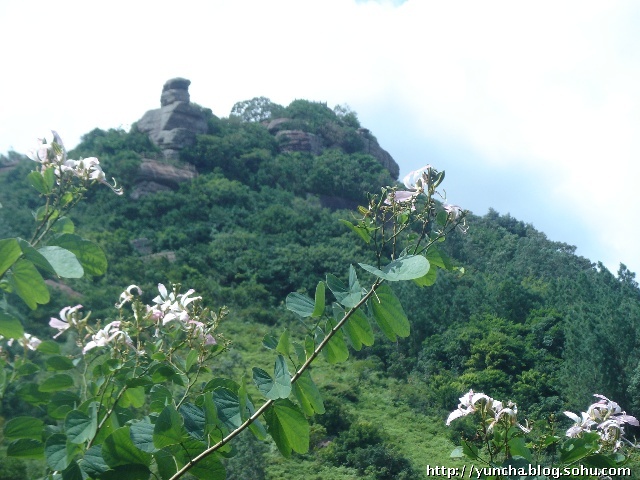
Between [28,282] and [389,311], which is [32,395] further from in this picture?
[389,311]

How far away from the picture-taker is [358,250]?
58.3 feet

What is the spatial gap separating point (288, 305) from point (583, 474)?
1.30 ft

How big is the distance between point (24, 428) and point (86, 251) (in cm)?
24

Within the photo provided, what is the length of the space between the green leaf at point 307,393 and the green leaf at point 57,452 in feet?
0.79

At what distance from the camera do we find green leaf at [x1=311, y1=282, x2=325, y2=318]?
2.15 feet

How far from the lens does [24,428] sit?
811 mm

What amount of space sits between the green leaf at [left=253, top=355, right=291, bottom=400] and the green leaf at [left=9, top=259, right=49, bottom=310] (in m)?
0.29

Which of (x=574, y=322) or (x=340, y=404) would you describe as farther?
(x=574, y=322)

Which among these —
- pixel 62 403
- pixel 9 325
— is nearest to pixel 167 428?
pixel 9 325

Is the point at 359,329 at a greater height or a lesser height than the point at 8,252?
greater

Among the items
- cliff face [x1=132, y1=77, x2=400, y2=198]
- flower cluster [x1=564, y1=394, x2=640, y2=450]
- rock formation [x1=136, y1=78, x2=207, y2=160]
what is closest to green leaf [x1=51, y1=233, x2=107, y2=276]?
flower cluster [x1=564, y1=394, x2=640, y2=450]

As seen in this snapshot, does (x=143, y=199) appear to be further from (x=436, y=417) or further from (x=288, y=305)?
(x=288, y=305)

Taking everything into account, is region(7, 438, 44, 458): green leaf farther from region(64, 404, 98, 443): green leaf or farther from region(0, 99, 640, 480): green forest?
region(0, 99, 640, 480): green forest

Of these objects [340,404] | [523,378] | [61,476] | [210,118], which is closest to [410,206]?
[61,476]
